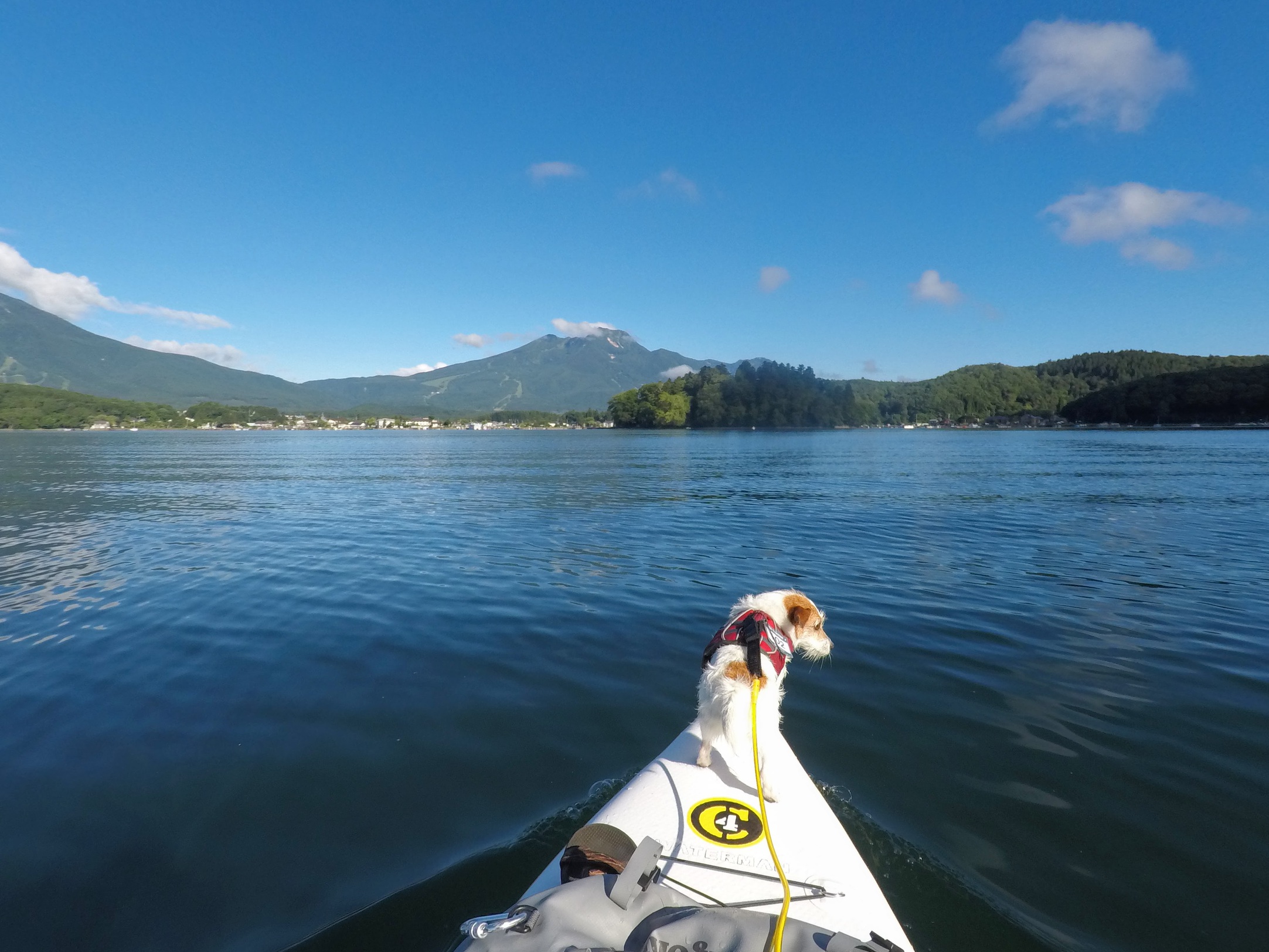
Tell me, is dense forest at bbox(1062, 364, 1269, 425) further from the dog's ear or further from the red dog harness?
the red dog harness

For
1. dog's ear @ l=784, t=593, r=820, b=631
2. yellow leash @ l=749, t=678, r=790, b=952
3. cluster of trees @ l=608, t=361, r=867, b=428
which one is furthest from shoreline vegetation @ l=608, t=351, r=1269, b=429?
yellow leash @ l=749, t=678, r=790, b=952

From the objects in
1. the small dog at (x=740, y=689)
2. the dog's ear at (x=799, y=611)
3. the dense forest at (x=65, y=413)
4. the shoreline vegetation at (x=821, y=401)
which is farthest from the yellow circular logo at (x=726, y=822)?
the dense forest at (x=65, y=413)

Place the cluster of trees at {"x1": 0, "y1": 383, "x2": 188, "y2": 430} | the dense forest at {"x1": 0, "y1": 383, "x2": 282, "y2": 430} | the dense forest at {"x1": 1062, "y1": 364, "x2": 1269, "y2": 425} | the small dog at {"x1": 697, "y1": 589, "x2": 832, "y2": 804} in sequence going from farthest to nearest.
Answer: the dense forest at {"x1": 1062, "y1": 364, "x2": 1269, "y2": 425} → the dense forest at {"x1": 0, "y1": 383, "x2": 282, "y2": 430} → the cluster of trees at {"x1": 0, "y1": 383, "x2": 188, "y2": 430} → the small dog at {"x1": 697, "y1": 589, "x2": 832, "y2": 804}

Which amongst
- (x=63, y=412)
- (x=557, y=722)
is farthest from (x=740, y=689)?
(x=63, y=412)

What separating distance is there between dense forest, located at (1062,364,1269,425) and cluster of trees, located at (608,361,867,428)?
70.9 metres

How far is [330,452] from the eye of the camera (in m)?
77.7

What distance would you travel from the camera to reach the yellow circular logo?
13.3 feet

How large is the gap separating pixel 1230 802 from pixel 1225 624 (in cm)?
625

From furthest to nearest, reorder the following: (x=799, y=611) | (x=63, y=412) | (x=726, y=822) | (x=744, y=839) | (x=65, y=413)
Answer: (x=63, y=412) → (x=65, y=413) → (x=799, y=611) → (x=726, y=822) → (x=744, y=839)

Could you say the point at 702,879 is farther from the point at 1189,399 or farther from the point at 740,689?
the point at 1189,399

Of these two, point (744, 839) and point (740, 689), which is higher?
point (740, 689)

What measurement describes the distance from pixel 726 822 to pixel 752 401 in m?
180

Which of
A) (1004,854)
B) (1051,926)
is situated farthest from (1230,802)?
(1051,926)

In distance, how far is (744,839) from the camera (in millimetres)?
4055
